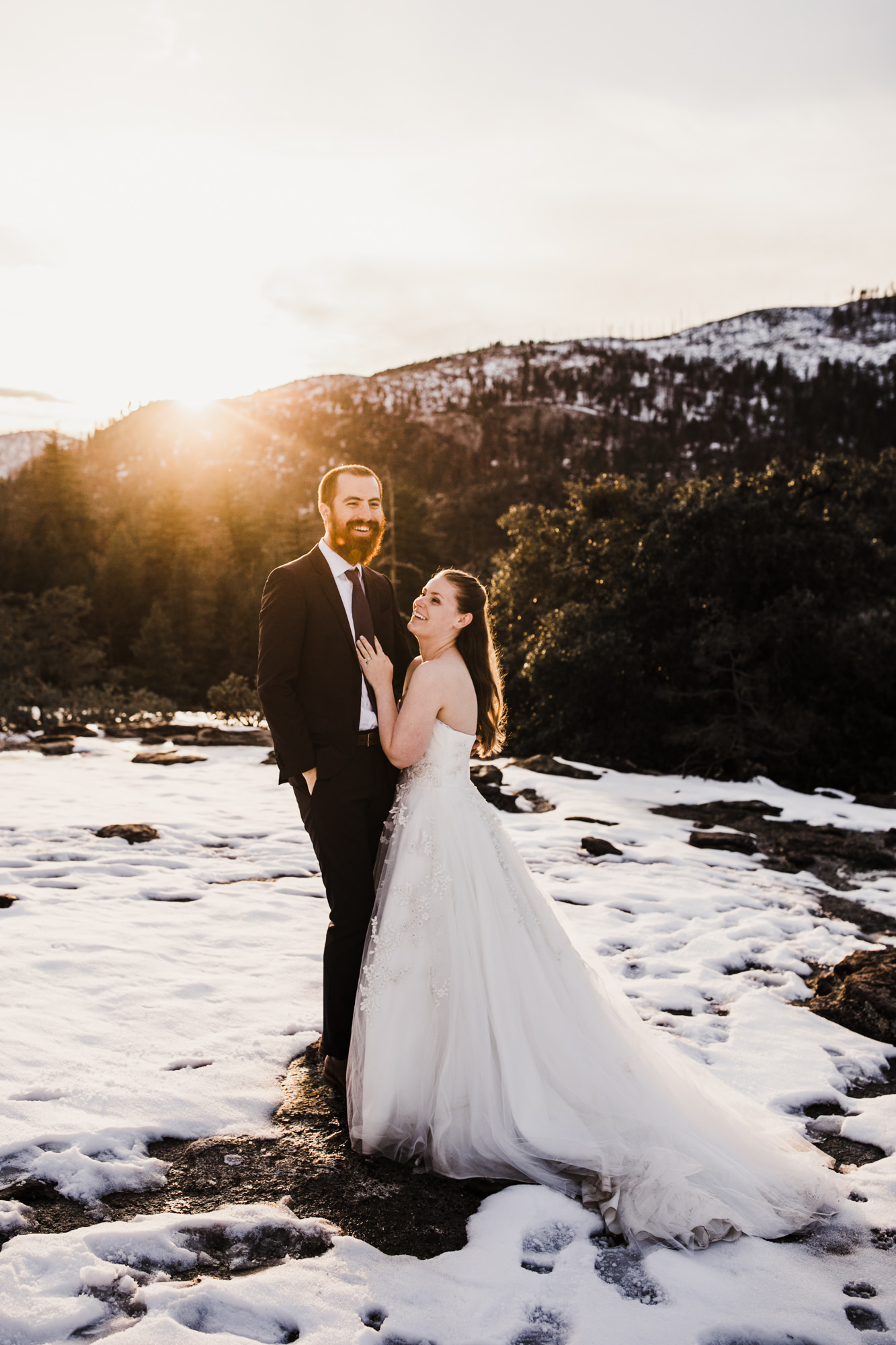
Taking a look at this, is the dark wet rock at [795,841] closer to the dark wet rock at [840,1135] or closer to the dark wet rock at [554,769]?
the dark wet rock at [554,769]

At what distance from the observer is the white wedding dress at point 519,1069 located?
7.80 ft

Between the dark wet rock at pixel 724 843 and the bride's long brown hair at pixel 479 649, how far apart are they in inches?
184

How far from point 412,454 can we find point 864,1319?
92158mm

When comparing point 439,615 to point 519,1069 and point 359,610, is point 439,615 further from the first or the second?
point 519,1069

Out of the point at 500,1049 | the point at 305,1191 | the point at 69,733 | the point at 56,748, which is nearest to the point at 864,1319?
the point at 500,1049

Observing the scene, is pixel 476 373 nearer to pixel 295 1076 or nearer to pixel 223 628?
pixel 223 628

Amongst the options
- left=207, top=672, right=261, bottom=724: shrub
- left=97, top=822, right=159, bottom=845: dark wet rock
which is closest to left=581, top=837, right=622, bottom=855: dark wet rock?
left=97, top=822, right=159, bottom=845: dark wet rock

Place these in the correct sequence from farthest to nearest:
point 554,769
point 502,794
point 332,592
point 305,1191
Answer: point 554,769
point 502,794
point 332,592
point 305,1191

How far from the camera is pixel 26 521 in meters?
41.9

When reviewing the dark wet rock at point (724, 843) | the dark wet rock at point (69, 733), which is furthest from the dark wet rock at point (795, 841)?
the dark wet rock at point (69, 733)

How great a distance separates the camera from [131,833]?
626 cm

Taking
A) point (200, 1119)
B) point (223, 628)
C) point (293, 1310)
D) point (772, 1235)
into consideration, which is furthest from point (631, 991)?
point (223, 628)

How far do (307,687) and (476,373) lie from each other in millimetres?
140087

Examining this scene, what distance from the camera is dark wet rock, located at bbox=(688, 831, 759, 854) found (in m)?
7.18
